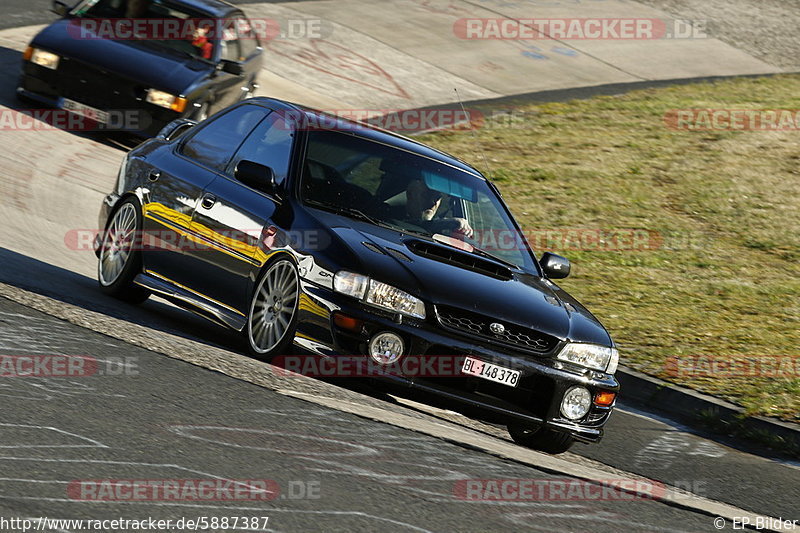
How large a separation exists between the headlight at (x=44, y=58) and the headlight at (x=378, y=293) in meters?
8.72

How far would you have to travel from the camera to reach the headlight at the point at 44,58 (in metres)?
14.9

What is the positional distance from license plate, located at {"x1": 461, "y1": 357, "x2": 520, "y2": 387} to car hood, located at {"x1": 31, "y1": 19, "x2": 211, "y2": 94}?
8.63m

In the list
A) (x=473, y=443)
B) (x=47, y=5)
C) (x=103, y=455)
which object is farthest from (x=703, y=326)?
(x=47, y=5)

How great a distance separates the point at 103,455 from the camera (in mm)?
5270

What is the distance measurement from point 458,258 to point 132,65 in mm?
8100

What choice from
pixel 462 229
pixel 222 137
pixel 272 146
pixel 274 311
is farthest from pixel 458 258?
pixel 222 137

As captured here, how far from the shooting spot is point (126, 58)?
1502 centimetres

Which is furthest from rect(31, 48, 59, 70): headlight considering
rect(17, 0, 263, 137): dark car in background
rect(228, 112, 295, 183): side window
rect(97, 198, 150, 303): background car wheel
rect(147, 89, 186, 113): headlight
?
rect(228, 112, 295, 183): side window

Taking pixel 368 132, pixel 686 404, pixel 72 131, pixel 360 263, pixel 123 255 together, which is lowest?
pixel 72 131

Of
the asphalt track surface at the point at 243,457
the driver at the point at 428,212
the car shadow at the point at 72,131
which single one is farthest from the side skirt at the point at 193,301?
the car shadow at the point at 72,131

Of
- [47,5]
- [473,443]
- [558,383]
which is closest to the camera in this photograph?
[473,443]

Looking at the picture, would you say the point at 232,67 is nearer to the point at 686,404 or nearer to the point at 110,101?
the point at 110,101

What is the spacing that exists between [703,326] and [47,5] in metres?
14.7

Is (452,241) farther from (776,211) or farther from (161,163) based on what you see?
(776,211)
